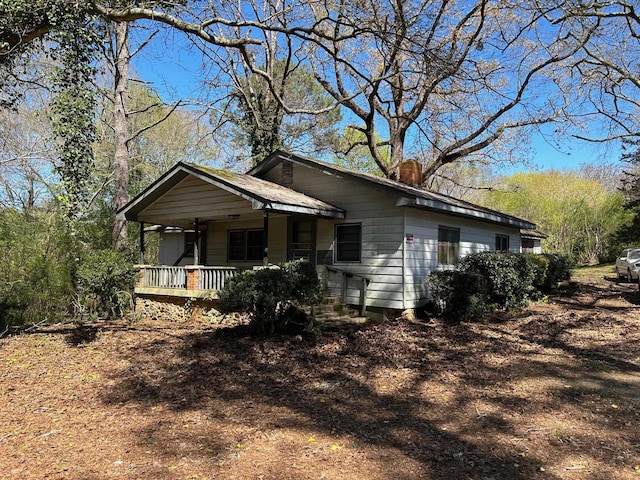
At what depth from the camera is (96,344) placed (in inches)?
348

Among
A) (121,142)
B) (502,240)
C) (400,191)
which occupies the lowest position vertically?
(502,240)

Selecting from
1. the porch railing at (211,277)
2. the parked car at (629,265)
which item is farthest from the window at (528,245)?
the porch railing at (211,277)

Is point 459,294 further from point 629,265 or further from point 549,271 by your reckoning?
point 629,265

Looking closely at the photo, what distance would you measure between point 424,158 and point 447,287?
16.5 metres

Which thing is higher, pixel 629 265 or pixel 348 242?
pixel 348 242

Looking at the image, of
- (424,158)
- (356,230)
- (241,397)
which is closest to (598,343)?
(356,230)

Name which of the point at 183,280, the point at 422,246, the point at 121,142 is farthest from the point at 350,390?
the point at 121,142

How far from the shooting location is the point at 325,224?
11.9 metres

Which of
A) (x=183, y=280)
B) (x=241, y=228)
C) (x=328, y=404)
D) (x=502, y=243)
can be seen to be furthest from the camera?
(x=502, y=243)

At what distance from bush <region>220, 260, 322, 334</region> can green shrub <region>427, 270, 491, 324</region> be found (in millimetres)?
3218

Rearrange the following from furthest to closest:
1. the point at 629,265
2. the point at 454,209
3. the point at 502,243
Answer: the point at 629,265
the point at 502,243
the point at 454,209

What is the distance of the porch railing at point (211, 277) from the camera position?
37.8 ft

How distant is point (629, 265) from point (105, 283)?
67.9 ft

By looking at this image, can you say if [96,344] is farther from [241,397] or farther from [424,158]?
[424,158]
